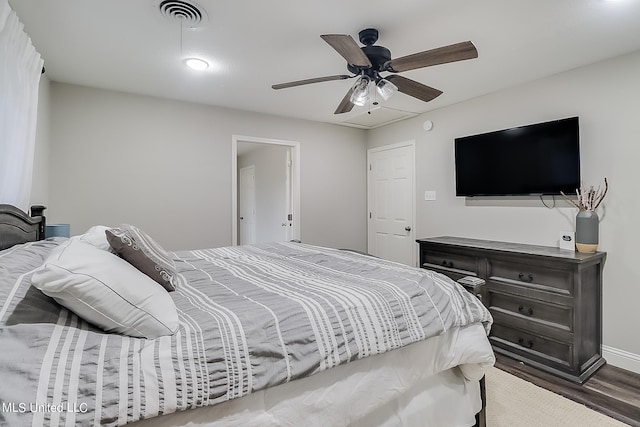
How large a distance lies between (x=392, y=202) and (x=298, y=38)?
113 inches

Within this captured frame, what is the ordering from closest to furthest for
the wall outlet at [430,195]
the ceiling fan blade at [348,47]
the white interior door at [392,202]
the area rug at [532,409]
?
the ceiling fan blade at [348,47] < the area rug at [532,409] < the wall outlet at [430,195] < the white interior door at [392,202]

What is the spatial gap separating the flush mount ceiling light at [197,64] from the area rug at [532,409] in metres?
3.26

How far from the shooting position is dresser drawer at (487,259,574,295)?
2480mm

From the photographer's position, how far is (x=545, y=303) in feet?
8.43

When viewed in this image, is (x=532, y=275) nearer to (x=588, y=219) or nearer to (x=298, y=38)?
(x=588, y=219)

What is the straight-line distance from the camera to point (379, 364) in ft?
4.43

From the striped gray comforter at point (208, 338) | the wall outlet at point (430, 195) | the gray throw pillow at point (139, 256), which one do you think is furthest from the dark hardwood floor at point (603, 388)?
the gray throw pillow at point (139, 256)

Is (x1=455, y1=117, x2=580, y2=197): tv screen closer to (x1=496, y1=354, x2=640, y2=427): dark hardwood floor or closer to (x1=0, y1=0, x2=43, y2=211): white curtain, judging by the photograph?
(x1=496, y1=354, x2=640, y2=427): dark hardwood floor

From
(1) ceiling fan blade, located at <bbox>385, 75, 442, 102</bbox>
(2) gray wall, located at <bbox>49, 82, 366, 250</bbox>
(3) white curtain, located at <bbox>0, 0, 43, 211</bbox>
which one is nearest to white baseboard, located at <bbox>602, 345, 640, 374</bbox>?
(1) ceiling fan blade, located at <bbox>385, 75, 442, 102</bbox>

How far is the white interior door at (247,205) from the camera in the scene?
6340 millimetres

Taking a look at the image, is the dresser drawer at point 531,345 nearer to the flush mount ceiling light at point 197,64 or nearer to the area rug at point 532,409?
the area rug at point 532,409

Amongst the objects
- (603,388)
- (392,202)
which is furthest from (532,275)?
(392,202)

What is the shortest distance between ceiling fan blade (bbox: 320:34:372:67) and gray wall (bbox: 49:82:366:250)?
2354mm

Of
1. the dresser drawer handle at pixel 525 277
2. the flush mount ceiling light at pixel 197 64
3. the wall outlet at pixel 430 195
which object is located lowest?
the dresser drawer handle at pixel 525 277
